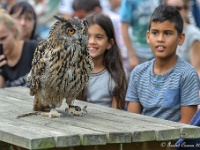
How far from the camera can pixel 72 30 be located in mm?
5312

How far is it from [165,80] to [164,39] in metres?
0.35

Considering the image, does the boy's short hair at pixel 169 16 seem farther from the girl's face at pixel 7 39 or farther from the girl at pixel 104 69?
the girl's face at pixel 7 39

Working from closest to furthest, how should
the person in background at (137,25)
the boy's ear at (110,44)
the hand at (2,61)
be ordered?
1. the boy's ear at (110,44)
2. the hand at (2,61)
3. the person in background at (137,25)

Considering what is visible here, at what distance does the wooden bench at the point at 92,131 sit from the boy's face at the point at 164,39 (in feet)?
2.34

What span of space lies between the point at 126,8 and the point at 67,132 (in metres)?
4.39

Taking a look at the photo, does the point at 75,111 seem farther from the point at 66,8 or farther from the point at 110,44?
the point at 66,8

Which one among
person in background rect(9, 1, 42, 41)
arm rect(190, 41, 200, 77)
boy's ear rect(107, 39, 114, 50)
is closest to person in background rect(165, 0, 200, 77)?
arm rect(190, 41, 200, 77)

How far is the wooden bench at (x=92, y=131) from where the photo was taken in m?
4.55

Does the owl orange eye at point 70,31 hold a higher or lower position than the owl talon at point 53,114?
higher

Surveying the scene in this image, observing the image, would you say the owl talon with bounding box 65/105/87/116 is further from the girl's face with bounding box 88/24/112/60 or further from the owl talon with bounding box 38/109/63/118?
the girl's face with bounding box 88/24/112/60

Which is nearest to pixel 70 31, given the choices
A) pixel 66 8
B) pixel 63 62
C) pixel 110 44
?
pixel 63 62

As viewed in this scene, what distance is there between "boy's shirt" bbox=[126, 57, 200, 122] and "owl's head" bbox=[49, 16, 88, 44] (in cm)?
84

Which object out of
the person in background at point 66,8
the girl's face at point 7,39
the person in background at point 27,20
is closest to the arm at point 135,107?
the girl's face at point 7,39

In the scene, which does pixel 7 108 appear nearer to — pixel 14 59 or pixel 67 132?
pixel 67 132
